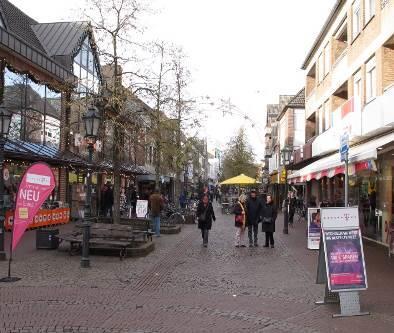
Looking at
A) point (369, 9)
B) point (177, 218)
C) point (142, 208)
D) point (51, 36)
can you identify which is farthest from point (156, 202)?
point (51, 36)

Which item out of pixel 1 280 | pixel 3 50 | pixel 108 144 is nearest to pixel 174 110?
pixel 108 144

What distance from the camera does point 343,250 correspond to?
769cm

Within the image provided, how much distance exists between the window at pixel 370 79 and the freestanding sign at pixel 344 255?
10.6 meters

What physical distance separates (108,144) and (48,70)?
7.41m

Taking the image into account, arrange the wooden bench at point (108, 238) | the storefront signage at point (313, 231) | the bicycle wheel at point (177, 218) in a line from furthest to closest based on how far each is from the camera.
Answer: the bicycle wheel at point (177, 218) → the storefront signage at point (313, 231) → the wooden bench at point (108, 238)

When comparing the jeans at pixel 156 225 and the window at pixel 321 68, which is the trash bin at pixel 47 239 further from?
the window at pixel 321 68

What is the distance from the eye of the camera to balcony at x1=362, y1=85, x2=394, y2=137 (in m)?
13.5

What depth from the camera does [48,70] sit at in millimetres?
23047

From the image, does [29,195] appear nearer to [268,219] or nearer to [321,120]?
[268,219]

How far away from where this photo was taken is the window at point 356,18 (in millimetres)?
19500

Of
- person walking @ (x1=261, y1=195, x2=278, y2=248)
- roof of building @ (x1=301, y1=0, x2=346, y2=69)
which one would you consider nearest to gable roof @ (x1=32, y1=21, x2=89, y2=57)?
roof of building @ (x1=301, y1=0, x2=346, y2=69)

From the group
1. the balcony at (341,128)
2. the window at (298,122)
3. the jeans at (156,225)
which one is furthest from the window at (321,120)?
the window at (298,122)

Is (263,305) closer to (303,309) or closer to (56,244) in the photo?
(303,309)

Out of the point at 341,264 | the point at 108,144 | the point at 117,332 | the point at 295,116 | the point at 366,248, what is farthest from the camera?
the point at 295,116
